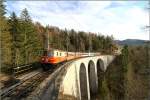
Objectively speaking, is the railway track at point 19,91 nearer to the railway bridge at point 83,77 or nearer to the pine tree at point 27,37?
the railway bridge at point 83,77

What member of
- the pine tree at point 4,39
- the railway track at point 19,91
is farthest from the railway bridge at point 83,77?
the pine tree at point 4,39

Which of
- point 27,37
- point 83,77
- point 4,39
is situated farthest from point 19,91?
point 83,77

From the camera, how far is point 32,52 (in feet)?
148

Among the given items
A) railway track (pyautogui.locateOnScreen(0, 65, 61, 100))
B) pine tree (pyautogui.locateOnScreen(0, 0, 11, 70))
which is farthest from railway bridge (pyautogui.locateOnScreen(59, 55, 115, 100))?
pine tree (pyautogui.locateOnScreen(0, 0, 11, 70))

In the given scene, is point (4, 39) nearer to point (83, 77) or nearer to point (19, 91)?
point (83, 77)

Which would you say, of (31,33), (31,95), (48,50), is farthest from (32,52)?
(31,95)

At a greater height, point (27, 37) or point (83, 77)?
point (27, 37)

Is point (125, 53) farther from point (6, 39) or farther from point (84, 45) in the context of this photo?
point (84, 45)

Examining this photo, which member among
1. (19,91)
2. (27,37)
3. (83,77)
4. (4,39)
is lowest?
(83,77)

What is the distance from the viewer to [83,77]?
4544cm

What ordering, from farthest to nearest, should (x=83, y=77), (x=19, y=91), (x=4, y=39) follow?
(x=83, y=77), (x=4, y=39), (x=19, y=91)

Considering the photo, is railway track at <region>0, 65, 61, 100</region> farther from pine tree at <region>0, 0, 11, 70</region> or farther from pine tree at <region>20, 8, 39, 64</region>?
pine tree at <region>20, 8, 39, 64</region>

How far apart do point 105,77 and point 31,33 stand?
31.8 metres

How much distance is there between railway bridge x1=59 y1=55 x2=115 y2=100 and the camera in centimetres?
2163
